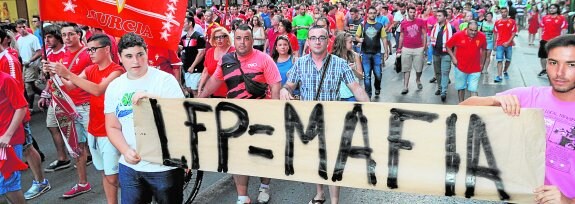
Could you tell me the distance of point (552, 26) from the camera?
12328 mm

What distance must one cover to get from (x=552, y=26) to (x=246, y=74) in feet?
33.3

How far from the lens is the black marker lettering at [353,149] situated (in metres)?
3.18

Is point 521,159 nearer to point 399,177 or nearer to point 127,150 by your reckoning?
point 399,177

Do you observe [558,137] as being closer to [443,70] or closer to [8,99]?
[8,99]

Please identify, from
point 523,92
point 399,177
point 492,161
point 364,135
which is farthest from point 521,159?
point 364,135

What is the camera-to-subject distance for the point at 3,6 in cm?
1894

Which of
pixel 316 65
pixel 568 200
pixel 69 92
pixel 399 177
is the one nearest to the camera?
pixel 568 200

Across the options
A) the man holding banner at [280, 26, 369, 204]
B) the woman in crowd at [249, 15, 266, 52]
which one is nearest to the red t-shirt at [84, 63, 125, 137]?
the man holding banner at [280, 26, 369, 204]

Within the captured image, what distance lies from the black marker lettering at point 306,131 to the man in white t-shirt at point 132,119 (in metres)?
0.80

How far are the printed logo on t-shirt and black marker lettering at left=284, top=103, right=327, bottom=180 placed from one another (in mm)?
1061

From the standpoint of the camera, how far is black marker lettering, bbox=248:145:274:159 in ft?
11.3

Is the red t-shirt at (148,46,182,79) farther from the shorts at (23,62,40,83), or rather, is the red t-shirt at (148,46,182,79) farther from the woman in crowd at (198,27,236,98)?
the shorts at (23,62,40,83)

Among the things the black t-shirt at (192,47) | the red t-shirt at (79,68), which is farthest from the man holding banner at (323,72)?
the black t-shirt at (192,47)

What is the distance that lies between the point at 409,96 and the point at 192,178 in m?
5.82
